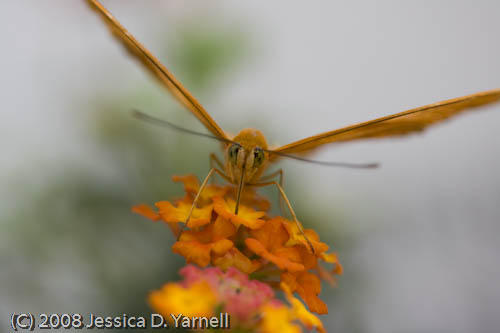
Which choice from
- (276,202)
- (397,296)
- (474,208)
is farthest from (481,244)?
(276,202)

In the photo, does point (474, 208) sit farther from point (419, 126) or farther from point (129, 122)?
point (129, 122)

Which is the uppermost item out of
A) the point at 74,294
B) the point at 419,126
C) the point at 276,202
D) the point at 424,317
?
the point at 419,126

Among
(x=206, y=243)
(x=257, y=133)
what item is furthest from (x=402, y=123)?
(x=206, y=243)

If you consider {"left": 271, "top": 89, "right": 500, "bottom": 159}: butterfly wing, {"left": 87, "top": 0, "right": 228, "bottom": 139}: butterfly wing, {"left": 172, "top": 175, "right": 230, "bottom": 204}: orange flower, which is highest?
{"left": 87, "top": 0, "right": 228, "bottom": 139}: butterfly wing

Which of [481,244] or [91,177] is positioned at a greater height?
[91,177]

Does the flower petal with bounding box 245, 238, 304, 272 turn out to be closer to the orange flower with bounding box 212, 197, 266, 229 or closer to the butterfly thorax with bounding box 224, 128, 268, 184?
the orange flower with bounding box 212, 197, 266, 229

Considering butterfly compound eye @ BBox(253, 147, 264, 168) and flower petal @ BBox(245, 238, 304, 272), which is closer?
flower petal @ BBox(245, 238, 304, 272)

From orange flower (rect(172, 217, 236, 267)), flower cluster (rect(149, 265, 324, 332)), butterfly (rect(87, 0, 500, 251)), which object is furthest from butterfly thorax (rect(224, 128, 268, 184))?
flower cluster (rect(149, 265, 324, 332))
